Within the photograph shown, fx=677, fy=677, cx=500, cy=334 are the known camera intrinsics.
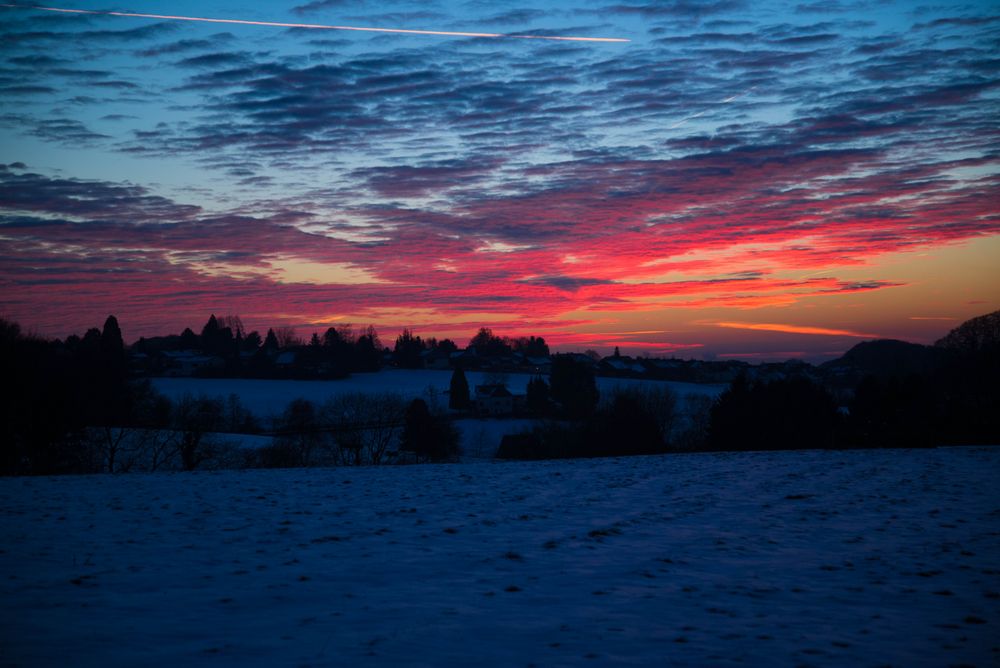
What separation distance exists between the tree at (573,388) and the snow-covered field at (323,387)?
822cm

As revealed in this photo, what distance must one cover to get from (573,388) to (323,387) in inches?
1675

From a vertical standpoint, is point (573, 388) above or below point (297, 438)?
above

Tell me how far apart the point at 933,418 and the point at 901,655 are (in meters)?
43.1

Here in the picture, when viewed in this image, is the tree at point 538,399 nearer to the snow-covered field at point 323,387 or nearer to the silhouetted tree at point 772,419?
the snow-covered field at point 323,387

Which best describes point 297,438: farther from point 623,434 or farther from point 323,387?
point 323,387

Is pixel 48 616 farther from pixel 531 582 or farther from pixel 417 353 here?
pixel 417 353

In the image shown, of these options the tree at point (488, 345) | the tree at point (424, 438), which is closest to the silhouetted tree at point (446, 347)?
the tree at point (488, 345)

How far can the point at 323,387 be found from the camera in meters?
114

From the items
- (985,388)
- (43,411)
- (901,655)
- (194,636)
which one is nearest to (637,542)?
(901,655)

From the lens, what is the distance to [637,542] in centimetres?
1026

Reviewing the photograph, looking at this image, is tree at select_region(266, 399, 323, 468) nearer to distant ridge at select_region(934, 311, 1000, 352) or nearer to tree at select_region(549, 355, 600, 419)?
tree at select_region(549, 355, 600, 419)

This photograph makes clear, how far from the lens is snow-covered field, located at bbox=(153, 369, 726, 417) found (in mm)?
98625

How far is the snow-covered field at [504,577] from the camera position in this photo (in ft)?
19.7

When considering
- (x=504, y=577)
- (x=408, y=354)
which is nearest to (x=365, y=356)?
(x=408, y=354)
